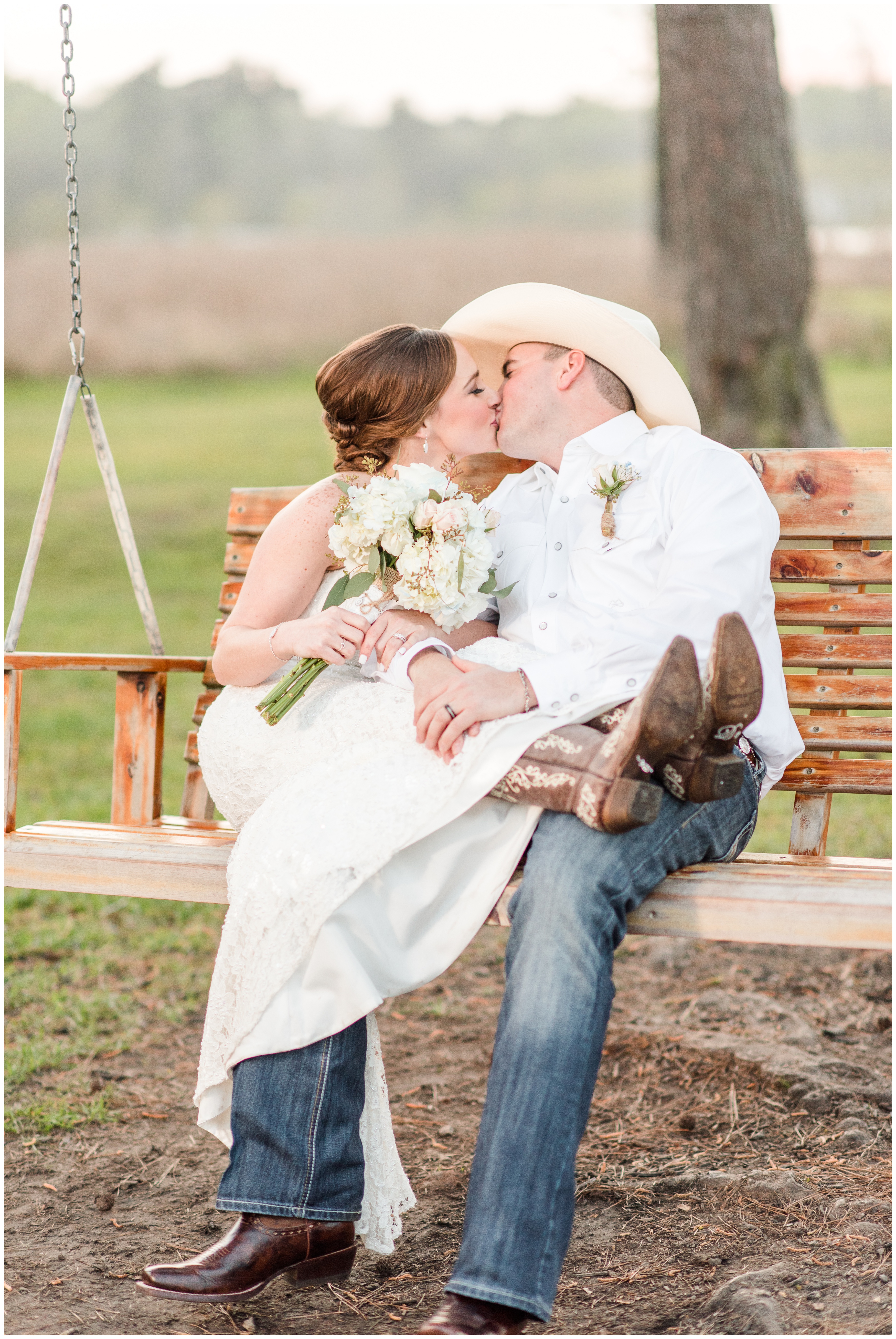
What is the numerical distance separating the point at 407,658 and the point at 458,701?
A: 0.26 metres

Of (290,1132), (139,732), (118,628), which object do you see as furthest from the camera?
(118,628)

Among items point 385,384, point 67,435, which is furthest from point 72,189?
point 385,384

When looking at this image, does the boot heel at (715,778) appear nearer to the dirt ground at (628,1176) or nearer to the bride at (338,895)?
the bride at (338,895)

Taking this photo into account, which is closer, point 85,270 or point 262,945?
point 262,945

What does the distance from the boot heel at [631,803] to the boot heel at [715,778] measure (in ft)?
0.34

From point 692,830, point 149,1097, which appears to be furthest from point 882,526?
point 149,1097

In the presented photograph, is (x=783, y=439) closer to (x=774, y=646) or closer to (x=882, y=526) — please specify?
(x=882, y=526)

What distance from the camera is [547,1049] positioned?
88.7 inches

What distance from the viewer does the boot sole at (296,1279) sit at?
2.41 meters

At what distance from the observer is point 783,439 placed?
6.53m

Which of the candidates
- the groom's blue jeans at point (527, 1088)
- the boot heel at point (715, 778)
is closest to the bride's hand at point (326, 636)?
the groom's blue jeans at point (527, 1088)

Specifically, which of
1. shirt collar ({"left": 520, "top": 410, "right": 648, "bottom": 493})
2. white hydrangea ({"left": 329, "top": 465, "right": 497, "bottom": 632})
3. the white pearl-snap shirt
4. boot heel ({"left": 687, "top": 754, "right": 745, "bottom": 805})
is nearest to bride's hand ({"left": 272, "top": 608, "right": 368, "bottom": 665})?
white hydrangea ({"left": 329, "top": 465, "right": 497, "bottom": 632})

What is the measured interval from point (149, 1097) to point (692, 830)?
1.96 m

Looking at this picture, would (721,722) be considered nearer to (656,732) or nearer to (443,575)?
(656,732)
